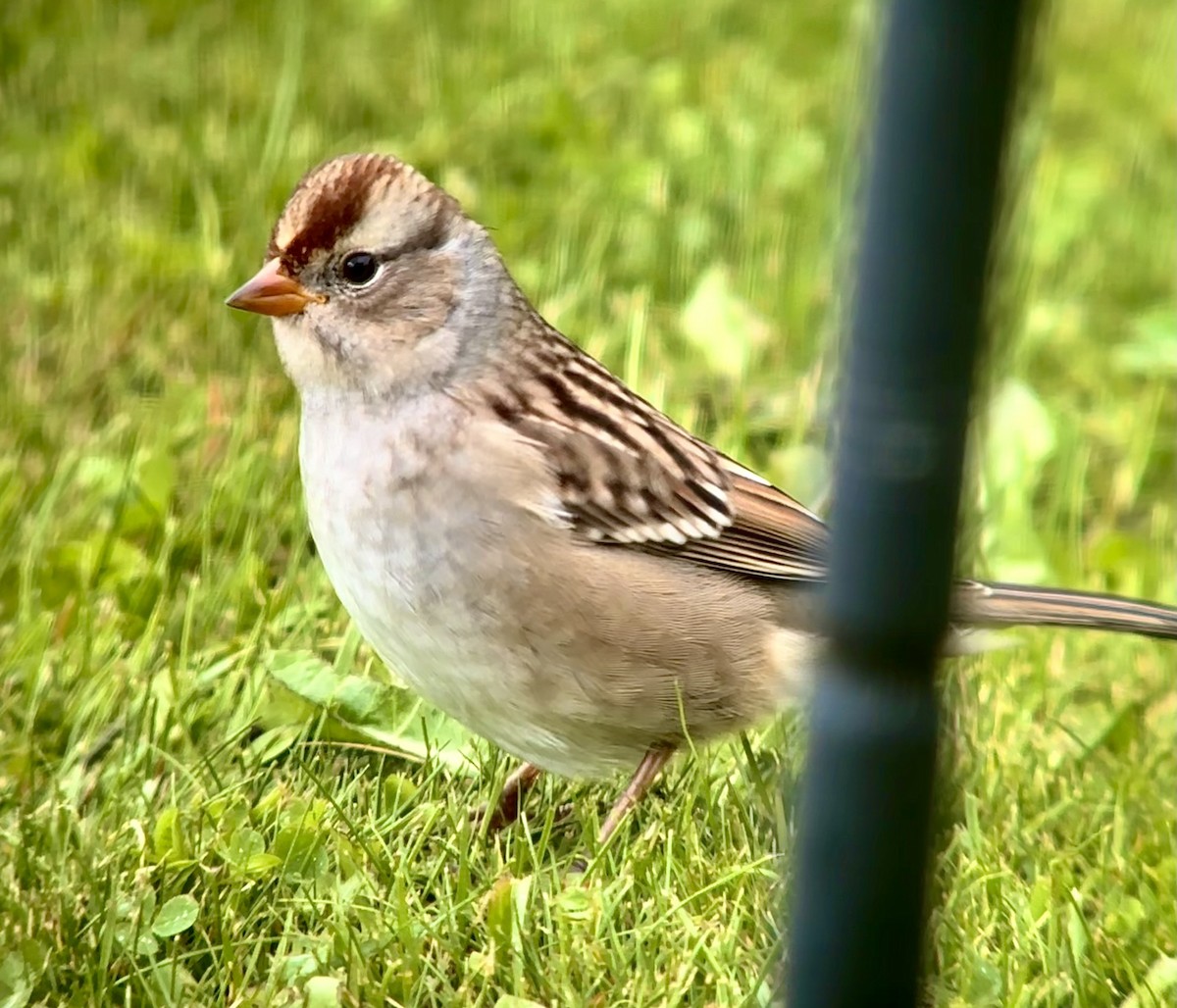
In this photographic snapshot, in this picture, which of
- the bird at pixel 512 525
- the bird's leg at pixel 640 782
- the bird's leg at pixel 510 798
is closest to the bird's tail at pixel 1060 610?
the bird at pixel 512 525

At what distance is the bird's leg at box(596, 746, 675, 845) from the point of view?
91.3 inches

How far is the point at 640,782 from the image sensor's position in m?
2.36

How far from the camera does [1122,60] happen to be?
208 inches

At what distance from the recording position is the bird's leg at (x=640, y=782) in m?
2.32

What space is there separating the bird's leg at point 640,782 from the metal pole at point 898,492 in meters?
1.00

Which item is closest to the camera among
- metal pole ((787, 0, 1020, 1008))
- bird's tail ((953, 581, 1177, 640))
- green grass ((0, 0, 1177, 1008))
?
metal pole ((787, 0, 1020, 1008))

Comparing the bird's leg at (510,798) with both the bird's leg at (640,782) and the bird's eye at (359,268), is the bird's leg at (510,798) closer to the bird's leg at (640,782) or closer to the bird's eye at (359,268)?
the bird's leg at (640,782)

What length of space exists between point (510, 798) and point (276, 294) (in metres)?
0.69

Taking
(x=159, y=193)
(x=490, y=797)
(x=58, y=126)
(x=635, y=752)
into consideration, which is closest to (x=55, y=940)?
(x=490, y=797)

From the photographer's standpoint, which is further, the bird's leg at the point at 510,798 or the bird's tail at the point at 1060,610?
the bird's tail at the point at 1060,610

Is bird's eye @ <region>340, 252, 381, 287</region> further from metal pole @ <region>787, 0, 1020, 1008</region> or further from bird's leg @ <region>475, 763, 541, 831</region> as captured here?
metal pole @ <region>787, 0, 1020, 1008</region>

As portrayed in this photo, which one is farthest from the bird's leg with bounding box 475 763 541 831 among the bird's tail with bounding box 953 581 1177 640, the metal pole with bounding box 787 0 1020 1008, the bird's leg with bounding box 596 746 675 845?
the metal pole with bounding box 787 0 1020 1008

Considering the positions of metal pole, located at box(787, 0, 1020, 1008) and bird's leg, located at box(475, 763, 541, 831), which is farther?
bird's leg, located at box(475, 763, 541, 831)

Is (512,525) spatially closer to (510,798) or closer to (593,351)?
(510,798)
